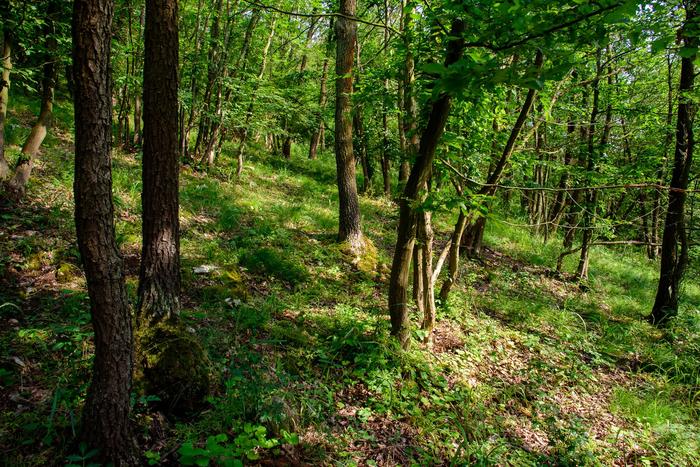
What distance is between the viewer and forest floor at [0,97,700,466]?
3.03 meters

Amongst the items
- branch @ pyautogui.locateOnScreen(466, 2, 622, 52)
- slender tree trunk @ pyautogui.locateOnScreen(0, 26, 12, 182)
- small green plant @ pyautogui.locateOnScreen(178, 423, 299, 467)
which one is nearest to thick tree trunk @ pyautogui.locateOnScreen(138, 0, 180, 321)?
small green plant @ pyautogui.locateOnScreen(178, 423, 299, 467)

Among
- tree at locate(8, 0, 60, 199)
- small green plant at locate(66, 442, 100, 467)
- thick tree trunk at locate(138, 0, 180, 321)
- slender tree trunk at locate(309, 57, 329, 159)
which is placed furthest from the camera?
slender tree trunk at locate(309, 57, 329, 159)

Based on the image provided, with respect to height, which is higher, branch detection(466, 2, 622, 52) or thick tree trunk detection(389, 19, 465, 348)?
branch detection(466, 2, 622, 52)

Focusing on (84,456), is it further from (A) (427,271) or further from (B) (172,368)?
(A) (427,271)

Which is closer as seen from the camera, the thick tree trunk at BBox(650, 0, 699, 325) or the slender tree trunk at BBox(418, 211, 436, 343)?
the slender tree trunk at BBox(418, 211, 436, 343)

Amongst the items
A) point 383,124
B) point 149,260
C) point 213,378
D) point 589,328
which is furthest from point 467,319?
point 383,124

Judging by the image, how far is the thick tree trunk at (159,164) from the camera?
337 centimetres

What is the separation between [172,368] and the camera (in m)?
3.22

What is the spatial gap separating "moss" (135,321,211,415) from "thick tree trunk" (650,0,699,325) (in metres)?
8.44

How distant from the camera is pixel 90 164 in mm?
2090

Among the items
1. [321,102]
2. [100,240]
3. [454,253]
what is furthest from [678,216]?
[321,102]

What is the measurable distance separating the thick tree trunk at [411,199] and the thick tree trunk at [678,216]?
6.06 meters

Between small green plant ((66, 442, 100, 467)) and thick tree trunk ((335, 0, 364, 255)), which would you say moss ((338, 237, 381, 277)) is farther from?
small green plant ((66, 442, 100, 467))

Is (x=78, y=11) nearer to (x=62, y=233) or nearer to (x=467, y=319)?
(x=62, y=233)
